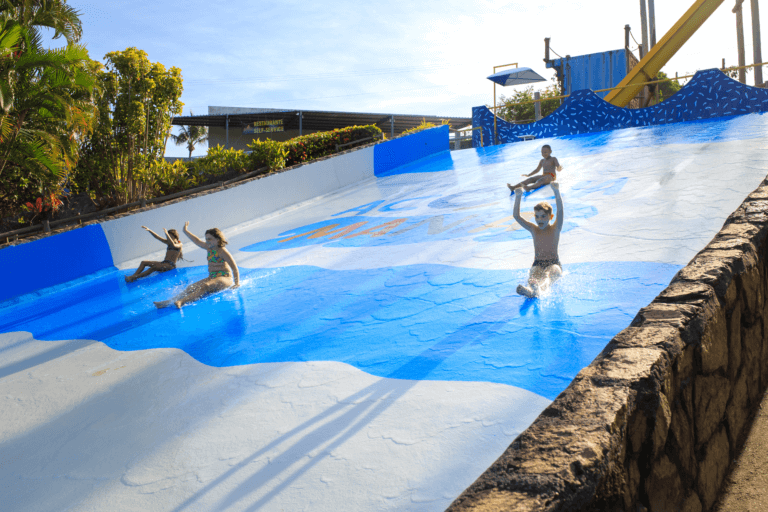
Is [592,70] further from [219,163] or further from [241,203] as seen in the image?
[241,203]

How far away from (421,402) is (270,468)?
49.3 inches

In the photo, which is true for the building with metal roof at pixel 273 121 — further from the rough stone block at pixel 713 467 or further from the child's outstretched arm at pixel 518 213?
the rough stone block at pixel 713 467

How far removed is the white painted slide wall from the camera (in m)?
11.8

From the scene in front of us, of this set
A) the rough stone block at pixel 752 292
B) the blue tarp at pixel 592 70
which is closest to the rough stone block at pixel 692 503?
the rough stone block at pixel 752 292

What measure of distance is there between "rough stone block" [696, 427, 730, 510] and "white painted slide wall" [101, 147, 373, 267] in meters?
11.8

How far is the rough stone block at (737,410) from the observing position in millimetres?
2885

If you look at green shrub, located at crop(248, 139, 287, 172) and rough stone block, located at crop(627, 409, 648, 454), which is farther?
green shrub, located at crop(248, 139, 287, 172)

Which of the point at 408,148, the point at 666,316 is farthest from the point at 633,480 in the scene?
the point at 408,148

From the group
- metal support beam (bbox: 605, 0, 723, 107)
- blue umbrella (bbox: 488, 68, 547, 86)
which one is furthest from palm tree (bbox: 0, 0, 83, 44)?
metal support beam (bbox: 605, 0, 723, 107)

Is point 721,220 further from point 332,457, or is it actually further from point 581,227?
point 332,457

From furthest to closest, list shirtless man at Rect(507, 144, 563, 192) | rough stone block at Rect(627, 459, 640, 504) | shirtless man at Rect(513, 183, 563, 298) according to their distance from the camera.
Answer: shirtless man at Rect(507, 144, 563, 192) → shirtless man at Rect(513, 183, 563, 298) → rough stone block at Rect(627, 459, 640, 504)

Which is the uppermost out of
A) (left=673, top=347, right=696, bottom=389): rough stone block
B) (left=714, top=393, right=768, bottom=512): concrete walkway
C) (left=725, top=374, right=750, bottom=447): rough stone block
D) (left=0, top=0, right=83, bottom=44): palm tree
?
(left=0, top=0, right=83, bottom=44): palm tree

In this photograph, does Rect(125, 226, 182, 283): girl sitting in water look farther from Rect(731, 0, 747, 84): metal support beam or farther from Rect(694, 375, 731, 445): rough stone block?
Rect(731, 0, 747, 84): metal support beam

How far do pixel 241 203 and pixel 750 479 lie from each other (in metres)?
13.0
